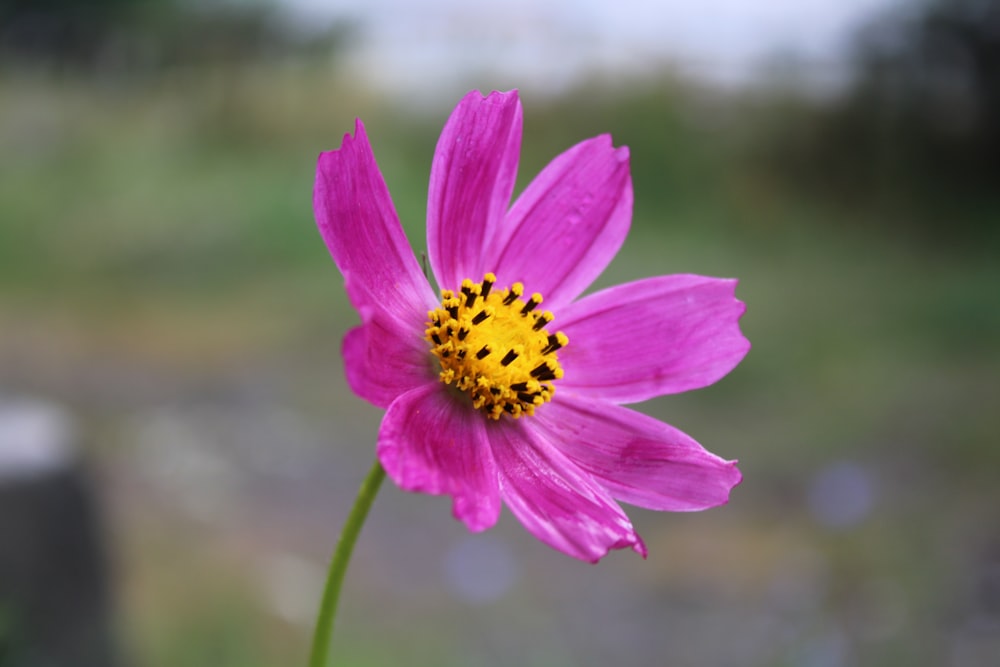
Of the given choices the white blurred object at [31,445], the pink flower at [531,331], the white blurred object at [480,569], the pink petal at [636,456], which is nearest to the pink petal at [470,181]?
the pink flower at [531,331]

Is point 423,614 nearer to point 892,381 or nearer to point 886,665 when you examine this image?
point 886,665

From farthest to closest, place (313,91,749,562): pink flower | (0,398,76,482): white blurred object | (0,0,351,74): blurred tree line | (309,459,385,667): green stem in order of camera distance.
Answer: (0,0,351,74): blurred tree line
(0,398,76,482): white blurred object
(313,91,749,562): pink flower
(309,459,385,667): green stem

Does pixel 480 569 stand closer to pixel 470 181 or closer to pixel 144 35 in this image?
pixel 470 181

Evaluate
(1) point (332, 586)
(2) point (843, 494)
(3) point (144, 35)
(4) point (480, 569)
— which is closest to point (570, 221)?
(1) point (332, 586)

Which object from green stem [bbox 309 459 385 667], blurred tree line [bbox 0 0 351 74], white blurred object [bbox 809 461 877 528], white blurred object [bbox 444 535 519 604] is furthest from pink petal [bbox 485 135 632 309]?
blurred tree line [bbox 0 0 351 74]

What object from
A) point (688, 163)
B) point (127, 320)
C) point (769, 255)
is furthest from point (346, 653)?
point (688, 163)

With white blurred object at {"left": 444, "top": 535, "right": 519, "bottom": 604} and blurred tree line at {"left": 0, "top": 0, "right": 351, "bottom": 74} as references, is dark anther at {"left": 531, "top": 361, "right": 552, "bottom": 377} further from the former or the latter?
blurred tree line at {"left": 0, "top": 0, "right": 351, "bottom": 74}
